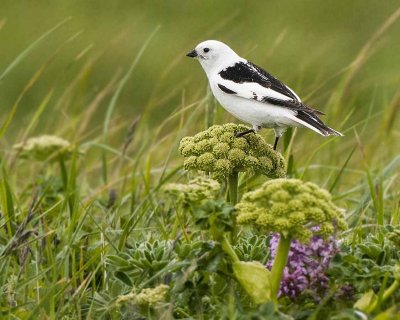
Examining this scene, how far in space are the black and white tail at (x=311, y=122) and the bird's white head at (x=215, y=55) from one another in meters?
0.77

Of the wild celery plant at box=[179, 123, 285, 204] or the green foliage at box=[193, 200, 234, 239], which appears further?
the wild celery plant at box=[179, 123, 285, 204]

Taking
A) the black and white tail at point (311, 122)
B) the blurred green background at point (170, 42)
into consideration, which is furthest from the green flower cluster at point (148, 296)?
the blurred green background at point (170, 42)

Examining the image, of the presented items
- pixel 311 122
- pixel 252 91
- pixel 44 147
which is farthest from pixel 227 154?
pixel 44 147

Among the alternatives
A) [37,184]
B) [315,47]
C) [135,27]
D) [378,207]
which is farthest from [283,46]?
[378,207]

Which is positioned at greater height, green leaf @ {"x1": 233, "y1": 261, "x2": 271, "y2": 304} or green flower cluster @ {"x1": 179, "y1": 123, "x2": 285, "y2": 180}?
green flower cluster @ {"x1": 179, "y1": 123, "x2": 285, "y2": 180}

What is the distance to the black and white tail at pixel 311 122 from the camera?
4.92 metres

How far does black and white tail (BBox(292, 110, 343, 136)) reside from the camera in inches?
194

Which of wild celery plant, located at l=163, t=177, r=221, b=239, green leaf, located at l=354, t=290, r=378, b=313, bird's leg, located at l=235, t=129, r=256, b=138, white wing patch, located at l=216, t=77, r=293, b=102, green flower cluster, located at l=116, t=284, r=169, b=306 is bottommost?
green flower cluster, located at l=116, t=284, r=169, b=306

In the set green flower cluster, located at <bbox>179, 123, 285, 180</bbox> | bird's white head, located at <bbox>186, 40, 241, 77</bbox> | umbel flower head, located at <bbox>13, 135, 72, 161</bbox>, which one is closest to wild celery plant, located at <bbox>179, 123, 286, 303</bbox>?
green flower cluster, located at <bbox>179, 123, 285, 180</bbox>

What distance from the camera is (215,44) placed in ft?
19.5

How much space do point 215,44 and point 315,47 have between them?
6.87m

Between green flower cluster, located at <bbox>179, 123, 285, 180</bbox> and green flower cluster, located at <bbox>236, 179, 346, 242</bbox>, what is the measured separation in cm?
61

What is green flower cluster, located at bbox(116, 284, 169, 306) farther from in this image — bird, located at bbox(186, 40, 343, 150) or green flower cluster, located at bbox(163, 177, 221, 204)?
bird, located at bbox(186, 40, 343, 150)

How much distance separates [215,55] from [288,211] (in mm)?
2433
